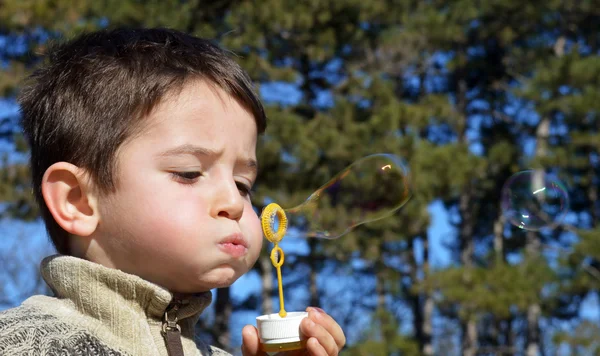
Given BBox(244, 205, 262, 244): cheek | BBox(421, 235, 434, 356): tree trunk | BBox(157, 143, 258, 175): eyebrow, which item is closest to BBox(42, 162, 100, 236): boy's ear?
BBox(157, 143, 258, 175): eyebrow

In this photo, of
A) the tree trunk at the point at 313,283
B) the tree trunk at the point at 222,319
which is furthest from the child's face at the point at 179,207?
the tree trunk at the point at 313,283

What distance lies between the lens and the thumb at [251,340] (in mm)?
1677

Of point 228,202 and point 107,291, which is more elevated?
point 228,202

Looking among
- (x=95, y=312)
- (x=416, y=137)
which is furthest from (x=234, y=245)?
(x=416, y=137)

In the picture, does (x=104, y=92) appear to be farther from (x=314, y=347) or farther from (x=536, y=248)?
(x=536, y=248)

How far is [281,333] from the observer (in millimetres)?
1581

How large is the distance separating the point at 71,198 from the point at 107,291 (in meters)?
0.19

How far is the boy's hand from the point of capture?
5.24 ft

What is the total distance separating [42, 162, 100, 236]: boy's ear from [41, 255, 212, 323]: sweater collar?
7cm

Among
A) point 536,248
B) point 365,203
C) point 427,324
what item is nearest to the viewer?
point 365,203

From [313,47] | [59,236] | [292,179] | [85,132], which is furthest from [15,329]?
[313,47]

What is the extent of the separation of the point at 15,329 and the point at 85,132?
1.28 ft

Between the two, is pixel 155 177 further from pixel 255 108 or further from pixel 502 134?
pixel 502 134

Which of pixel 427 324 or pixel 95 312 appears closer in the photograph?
pixel 95 312
